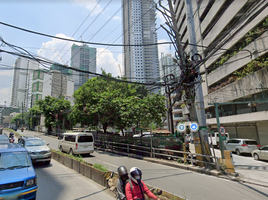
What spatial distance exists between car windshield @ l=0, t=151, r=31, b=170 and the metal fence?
7.70 meters

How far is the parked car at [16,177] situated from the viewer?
14.2 ft

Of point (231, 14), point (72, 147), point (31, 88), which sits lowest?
point (72, 147)

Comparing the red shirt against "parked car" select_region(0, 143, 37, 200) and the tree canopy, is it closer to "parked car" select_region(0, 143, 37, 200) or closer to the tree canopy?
"parked car" select_region(0, 143, 37, 200)

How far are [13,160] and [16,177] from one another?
3.92 feet

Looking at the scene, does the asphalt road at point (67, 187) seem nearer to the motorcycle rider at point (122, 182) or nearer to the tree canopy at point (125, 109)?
the motorcycle rider at point (122, 182)

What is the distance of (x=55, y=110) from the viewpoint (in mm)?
36406

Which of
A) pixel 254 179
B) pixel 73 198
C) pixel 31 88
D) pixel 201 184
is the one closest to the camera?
pixel 73 198

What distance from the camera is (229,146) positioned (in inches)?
667

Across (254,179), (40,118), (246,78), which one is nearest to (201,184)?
(254,179)

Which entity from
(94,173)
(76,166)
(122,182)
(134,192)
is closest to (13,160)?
(94,173)

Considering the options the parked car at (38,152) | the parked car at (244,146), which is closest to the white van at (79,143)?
the parked car at (38,152)

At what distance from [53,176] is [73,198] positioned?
3.04 metres

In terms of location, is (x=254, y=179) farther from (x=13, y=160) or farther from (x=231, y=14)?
(x=231, y=14)

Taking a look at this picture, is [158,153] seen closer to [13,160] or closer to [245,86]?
[13,160]
